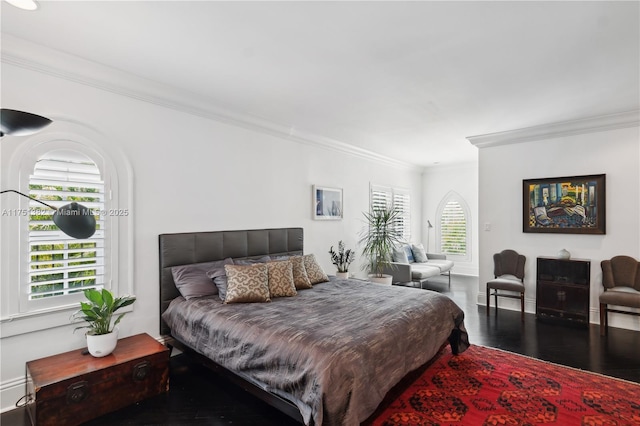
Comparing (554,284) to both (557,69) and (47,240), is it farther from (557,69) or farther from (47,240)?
(47,240)

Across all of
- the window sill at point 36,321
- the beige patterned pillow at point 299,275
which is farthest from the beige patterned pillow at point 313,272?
the window sill at point 36,321

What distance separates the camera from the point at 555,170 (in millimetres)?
4734

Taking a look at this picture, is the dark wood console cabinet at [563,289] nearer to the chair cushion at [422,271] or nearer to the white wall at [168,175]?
the chair cushion at [422,271]

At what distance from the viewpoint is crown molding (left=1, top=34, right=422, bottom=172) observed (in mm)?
2494

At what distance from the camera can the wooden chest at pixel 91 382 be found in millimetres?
2135

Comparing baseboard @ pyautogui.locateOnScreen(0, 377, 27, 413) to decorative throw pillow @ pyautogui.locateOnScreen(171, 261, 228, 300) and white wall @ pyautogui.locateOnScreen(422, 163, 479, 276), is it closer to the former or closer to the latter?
decorative throw pillow @ pyautogui.locateOnScreen(171, 261, 228, 300)

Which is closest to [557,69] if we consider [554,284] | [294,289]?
[554,284]

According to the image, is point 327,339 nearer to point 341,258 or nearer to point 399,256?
point 341,258

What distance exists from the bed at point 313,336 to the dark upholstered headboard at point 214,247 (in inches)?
0.4

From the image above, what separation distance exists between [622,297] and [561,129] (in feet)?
7.54

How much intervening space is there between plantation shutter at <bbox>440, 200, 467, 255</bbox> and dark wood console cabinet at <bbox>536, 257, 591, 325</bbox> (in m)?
3.35

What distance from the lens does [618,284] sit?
13.6 feet

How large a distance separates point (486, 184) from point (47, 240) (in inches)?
222

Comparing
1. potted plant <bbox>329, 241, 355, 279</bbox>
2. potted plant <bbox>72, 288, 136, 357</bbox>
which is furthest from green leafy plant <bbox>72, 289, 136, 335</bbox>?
potted plant <bbox>329, 241, 355, 279</bbox>
